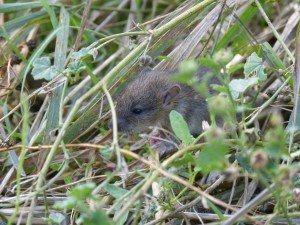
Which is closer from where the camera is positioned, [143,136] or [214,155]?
[214,155]

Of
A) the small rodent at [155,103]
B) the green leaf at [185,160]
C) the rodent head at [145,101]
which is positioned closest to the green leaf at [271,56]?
the small rodent at [155,103]

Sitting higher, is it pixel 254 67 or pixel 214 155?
pixel 214 155

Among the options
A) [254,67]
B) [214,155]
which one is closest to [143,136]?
[254,67]

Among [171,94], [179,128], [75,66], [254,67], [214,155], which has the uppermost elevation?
[75,66]

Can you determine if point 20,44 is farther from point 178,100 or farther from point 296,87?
point 296,87

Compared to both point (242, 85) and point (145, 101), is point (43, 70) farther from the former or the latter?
point (145, 101)

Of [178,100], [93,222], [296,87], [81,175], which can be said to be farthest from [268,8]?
[93,222]

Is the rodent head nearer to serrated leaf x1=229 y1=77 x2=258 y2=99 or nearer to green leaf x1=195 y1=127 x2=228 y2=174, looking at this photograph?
serrated leaf x1=229 y1=77 x2=258 y2=99

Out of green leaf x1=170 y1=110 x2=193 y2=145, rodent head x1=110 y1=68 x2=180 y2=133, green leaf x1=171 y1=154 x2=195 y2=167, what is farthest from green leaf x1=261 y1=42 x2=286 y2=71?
green leaf x1=171 y1=154 x2=195 y2=167
